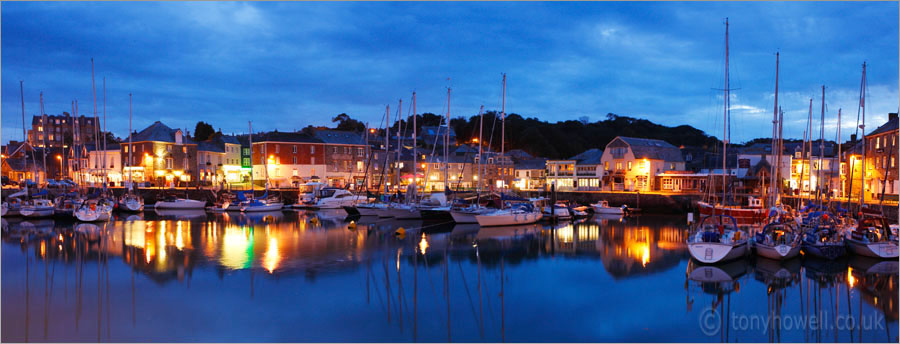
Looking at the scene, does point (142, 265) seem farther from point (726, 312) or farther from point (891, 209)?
point (891, 209)

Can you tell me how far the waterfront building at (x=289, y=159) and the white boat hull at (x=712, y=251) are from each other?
54.4m

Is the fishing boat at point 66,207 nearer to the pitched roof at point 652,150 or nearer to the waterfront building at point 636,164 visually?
the waterfront building at point 636,164

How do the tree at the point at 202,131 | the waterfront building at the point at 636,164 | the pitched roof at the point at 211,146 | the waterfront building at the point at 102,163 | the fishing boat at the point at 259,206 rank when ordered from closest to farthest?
the fishing boat at the point at 259,206 < the waterfront building at the point at 636,164 < the waterfront building at the point at 102,163 < the pitched roof at the point at 211,146 < the tree at the point at 202,131

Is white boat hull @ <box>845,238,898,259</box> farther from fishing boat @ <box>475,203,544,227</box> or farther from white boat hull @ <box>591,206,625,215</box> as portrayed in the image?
white boat hull @ <box>591,206,625,215</box>

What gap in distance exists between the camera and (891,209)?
32.6 metres

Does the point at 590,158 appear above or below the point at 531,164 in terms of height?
above

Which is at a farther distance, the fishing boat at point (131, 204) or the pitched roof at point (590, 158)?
the pitched roof at point (590, 158)

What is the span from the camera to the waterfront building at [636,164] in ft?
208

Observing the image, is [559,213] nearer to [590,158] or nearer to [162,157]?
[590,158]

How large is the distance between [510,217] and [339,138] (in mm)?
42341

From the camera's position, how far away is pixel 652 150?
64.8m

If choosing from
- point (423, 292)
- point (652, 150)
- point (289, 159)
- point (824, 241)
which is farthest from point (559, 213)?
point (289, 159)

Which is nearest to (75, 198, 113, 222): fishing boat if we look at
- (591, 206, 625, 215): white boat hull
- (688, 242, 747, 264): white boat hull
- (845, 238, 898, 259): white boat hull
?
(591, 206, 625, 215): white boat hull

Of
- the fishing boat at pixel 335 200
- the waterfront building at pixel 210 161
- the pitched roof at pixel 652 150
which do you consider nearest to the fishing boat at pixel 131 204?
the fishing boat at pixel 335 200
